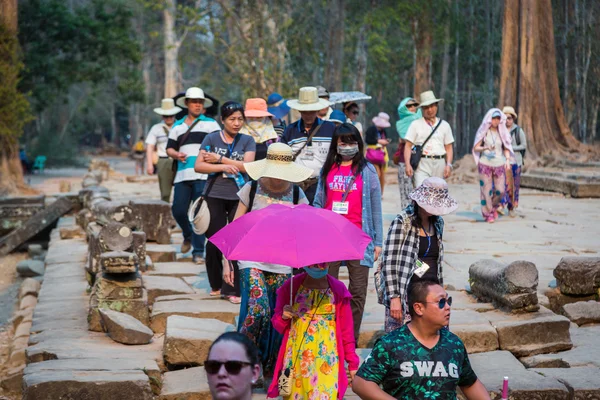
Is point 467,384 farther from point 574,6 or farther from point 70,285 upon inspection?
point 574,6

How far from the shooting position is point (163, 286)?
8789mm

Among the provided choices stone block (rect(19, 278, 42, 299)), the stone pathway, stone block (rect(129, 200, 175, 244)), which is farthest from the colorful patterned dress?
stone block (rect(19, 278, 42, 299))

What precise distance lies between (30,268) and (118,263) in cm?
734

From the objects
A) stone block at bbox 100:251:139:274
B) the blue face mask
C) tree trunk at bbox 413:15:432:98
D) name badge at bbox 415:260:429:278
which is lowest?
stone block at bbox 100:251:139:274

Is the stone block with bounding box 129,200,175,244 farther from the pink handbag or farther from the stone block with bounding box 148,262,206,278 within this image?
the pink handbag

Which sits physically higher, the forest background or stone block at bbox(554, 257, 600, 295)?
the forest background

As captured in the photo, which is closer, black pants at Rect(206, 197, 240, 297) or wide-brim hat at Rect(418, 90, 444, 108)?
black pants at Rect(206, 197, 240, 297)

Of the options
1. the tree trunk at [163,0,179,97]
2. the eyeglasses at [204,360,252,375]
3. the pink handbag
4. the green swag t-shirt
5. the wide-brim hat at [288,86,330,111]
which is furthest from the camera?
the tree trunk at [163,0,179,97]

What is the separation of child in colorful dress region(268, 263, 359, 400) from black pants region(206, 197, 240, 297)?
8.51 ft

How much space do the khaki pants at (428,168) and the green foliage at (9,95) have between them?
15899mm

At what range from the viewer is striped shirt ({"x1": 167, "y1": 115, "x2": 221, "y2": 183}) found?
983 cm

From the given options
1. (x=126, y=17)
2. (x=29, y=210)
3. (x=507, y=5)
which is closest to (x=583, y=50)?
(x=507, y=5)

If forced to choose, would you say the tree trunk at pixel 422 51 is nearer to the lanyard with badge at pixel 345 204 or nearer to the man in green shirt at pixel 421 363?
the lanyard with badge at pixel 345 204

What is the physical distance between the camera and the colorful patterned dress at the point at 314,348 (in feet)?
17.3
